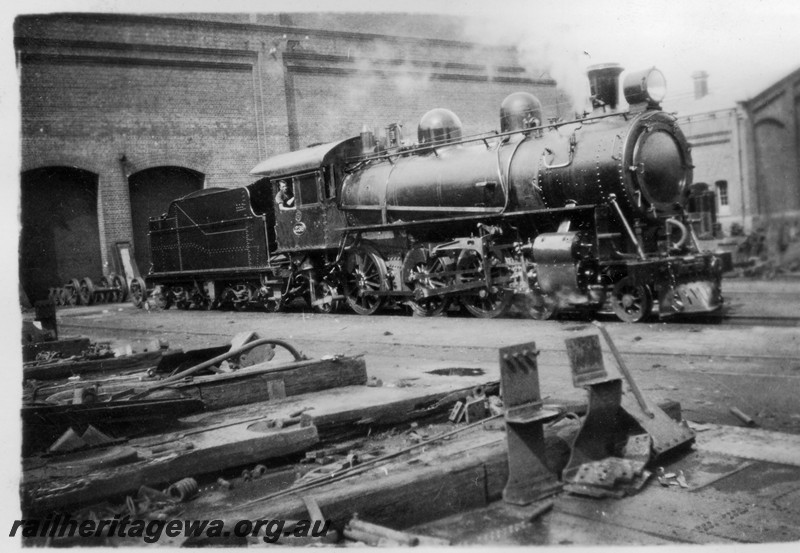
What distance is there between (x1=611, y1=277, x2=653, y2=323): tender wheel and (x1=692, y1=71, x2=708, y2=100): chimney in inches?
842

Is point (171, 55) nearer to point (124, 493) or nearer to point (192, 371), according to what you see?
point (192, 371)

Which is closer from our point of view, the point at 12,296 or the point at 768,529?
the point at 768,529

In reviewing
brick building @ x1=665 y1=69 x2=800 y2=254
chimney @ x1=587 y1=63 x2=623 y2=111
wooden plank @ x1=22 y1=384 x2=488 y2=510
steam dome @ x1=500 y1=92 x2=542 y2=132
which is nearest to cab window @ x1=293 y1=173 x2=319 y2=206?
steam dome @ x1=500 y1=92 x2=542 y2=132

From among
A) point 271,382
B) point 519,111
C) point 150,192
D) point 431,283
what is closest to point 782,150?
point 271,382

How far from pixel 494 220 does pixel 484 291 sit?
1075 mm

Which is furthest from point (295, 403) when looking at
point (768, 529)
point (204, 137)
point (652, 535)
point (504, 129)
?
point (204, 137)

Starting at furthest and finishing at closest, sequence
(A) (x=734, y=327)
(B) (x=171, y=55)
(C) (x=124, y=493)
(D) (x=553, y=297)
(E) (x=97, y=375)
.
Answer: (B) (x=171, y=55) < (D) (x=553, y=297) < (A) (x=734, y=327) < (E) (x=97, y=375) < (C) (x=124, y=493)

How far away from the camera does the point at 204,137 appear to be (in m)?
21.1

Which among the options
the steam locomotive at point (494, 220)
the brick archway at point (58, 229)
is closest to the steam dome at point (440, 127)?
the steam locomotive at point (494, 220)

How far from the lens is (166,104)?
2039 cm

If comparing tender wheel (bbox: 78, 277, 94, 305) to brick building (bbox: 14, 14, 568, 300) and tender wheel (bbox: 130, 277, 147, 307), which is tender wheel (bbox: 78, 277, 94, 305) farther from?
tender wheel (bbox: 130, 277, 147, 307)

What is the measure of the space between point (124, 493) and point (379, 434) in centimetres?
153

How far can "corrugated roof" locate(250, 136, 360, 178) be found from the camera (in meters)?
12.8

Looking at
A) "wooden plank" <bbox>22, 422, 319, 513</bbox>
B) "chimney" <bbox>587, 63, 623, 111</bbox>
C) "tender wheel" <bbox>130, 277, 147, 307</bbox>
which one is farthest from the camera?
"tender wheel" <bbox>130, 277, 147, 307</bbox>
